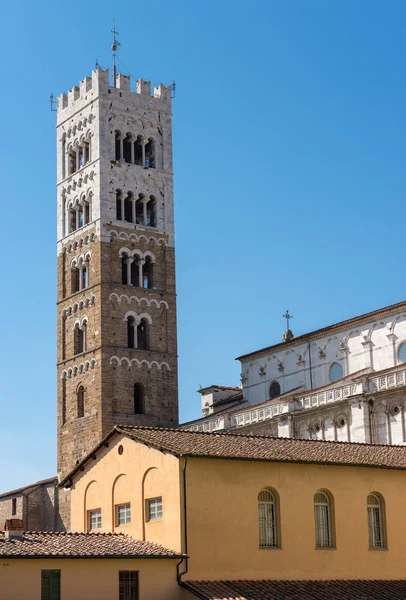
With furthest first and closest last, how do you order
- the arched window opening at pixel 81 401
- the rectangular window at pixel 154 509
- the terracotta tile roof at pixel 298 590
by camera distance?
the arched window opening at pixel 81 401
the rectangular window at pixel 154 509
the terracotta tile roof at pixel 298 590

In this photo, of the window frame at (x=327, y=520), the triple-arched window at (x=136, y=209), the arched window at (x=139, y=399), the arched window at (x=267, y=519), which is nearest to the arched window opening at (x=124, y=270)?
the triple-arched window at (x=136, y=209)

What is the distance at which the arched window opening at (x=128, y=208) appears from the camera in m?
70.6

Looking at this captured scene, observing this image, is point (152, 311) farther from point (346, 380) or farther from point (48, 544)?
point (48, 544)

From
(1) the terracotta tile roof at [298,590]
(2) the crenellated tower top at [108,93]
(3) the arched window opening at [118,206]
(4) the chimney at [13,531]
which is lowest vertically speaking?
(1) the terracotta tile roof at [298,590]

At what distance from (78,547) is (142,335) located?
40.7 metres

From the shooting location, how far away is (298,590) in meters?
31.1

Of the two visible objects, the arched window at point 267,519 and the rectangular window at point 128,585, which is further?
the arched window at point 267,519

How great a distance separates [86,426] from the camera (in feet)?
218

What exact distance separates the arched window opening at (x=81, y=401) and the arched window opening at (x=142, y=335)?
4461 millimetres

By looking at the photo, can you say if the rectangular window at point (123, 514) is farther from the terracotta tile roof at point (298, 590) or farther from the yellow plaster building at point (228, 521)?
the terracotta tile roof at point (298, 590)

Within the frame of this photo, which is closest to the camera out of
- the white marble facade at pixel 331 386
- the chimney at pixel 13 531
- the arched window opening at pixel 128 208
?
the chimney at pixel 13 531

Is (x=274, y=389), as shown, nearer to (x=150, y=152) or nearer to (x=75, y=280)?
(x=75, y=280)

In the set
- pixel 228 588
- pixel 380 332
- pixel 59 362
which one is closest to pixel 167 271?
pixel 59 362

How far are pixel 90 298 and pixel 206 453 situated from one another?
37740 millimetres
